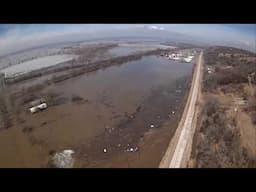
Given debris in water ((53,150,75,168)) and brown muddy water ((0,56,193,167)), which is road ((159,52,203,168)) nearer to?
brown muddy water ((0,56,193,167))

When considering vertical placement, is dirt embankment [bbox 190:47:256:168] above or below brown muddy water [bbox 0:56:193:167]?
above

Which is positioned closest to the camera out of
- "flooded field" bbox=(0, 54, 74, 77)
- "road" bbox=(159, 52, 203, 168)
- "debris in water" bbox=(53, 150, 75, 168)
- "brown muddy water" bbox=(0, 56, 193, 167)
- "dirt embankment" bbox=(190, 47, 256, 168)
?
"dirt embankment" bbox=(190, 47, 256, 168)

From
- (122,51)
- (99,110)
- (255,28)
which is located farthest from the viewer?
(255,28)

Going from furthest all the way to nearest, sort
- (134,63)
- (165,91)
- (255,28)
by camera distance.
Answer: (255,28), (134,63), (165,91)

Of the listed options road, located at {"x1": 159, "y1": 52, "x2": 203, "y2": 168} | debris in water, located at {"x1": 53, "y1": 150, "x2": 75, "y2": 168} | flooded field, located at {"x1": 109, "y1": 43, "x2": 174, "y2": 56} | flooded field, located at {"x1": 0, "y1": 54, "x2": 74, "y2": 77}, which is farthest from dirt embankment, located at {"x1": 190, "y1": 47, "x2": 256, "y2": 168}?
flooded field, located at {"x1": 0, "y1": 54, "x2": 74, "y2": 77}
